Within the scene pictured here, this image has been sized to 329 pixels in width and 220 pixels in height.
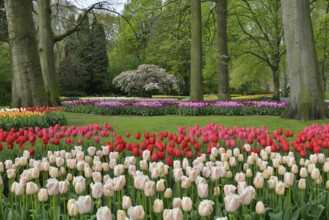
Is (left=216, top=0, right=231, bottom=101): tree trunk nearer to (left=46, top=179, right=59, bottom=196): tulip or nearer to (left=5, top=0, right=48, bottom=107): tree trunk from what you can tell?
(left=5, top=0, right=48, bottom=107): tree trunk

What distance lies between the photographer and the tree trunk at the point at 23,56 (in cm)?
1245

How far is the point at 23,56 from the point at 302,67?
322 inches

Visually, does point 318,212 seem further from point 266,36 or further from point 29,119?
point 266,36

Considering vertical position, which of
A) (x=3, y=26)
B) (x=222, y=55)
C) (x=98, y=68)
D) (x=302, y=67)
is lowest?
(x=302, y=67)

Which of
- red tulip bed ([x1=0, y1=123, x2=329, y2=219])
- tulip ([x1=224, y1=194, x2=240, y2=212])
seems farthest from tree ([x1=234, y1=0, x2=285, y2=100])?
tulip ([x1=224, y1=194, x2=240, y2=212])

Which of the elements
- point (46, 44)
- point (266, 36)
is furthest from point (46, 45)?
point (266, 36)

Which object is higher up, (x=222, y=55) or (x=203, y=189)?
(x=222, y=55)

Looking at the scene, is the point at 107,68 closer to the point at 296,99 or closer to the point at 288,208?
the point at 296,99

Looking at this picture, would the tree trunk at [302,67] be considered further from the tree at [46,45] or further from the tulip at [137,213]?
the tree at [46,45]

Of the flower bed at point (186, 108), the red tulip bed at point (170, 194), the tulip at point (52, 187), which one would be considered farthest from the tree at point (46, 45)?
the tulip at point (52, 187)

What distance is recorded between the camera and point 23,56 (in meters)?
12.4

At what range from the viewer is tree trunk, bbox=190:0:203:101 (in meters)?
18.1

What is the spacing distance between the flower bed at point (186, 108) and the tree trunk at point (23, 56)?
4.51 metres

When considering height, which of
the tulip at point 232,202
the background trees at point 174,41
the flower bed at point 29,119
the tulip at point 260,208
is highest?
the background trees at point 174,41
